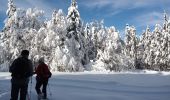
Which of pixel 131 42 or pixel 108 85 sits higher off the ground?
pixel 131 42

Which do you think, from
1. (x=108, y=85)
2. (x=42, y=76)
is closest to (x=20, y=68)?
(x=42, y=76)

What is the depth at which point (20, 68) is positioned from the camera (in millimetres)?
10648

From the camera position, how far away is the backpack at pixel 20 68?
10609 millimetres

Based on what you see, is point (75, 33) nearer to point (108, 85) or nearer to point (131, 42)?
point (108, 85)

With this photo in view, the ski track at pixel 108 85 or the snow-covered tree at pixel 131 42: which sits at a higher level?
A: the snow-covered tree at pixel 131 42

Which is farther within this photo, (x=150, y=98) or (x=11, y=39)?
(x=11, y=39)

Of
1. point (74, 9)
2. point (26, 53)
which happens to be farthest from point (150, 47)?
point (26, 53)

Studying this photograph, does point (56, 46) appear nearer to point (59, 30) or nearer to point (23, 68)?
point (59, 30)

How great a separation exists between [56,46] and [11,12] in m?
10.9

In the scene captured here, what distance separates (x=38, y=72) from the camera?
13.7m

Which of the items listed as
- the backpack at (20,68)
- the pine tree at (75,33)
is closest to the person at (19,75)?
the backpack at (20,68)

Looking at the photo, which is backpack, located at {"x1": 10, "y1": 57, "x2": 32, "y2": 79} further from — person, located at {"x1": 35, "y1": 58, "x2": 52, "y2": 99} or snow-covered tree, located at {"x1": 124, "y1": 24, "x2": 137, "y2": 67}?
snow-covered tree, located at {"x1": 124, "y1": 24, "x2": 137, "y2": 67}

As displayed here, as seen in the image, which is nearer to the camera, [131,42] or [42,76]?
[42,76]

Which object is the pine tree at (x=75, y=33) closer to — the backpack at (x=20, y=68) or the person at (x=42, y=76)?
the person at (x=42, y=76)
